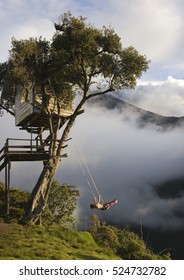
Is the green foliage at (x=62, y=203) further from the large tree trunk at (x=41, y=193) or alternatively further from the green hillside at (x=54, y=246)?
the large tree trunk at (x=41, y=193)

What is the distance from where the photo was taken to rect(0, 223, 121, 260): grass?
20.0 metres

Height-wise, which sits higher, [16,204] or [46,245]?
[46,245]

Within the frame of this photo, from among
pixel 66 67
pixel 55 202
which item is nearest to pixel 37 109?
pixel 66 67

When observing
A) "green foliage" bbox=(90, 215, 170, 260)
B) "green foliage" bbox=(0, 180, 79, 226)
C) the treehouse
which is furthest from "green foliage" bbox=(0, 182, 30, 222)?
"green foliage" bbox=(90, 215, 170, 260)

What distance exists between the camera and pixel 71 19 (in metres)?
29.8

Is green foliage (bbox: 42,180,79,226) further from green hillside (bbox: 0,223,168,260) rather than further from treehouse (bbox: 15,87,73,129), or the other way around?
green hillside (bbox: 0,223,168,260)

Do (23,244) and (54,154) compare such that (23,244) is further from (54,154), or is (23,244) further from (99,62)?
(99,62)

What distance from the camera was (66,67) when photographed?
30969 millimetres

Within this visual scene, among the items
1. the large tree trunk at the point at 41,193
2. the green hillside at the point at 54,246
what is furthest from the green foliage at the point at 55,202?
the green hillside at the point at 54,246

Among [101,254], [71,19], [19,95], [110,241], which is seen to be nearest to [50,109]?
[19,95]

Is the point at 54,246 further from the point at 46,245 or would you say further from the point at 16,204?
the point at 16,204

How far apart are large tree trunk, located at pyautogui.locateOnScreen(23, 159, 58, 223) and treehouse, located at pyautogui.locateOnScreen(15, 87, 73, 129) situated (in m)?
3.73

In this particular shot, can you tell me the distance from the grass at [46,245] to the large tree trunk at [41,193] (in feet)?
5.52

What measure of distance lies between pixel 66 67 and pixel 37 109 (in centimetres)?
A: 378
